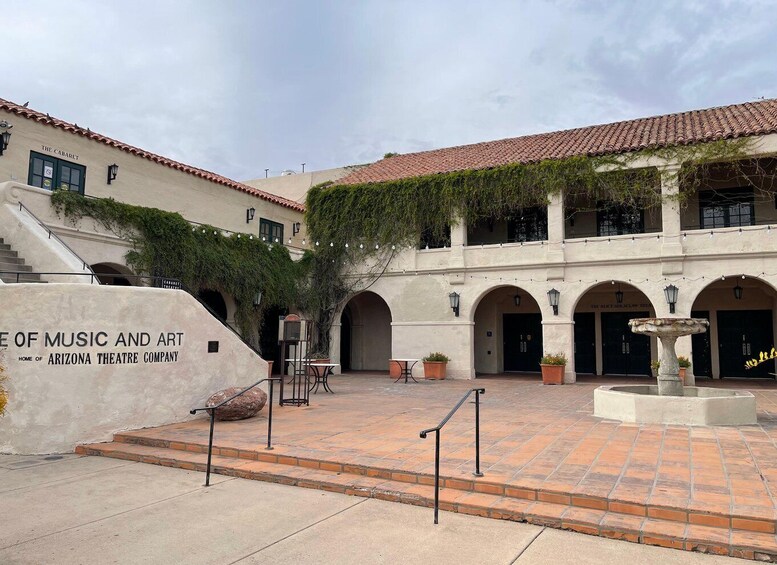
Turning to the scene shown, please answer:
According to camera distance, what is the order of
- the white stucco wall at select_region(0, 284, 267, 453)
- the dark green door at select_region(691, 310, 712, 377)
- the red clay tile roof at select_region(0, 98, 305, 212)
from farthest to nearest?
the dark green door at select_region(691, 310, 712, 377), the red clay tile roof at select_region(0, 98, 305, 212), the white stucco wall at select_region(0, 284, 267, 453)

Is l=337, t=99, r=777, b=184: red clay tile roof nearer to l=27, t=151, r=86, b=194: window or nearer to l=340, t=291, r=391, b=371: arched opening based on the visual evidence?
l=340, t=291, r=391, b=371: arched opening

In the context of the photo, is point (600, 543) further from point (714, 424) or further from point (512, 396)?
point (512, 396)

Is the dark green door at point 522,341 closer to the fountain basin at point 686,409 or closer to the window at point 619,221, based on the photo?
the window at point 619,221

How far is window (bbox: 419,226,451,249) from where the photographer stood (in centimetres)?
2142

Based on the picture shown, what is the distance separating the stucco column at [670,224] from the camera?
56.9ft

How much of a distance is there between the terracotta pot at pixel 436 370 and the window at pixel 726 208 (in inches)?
395

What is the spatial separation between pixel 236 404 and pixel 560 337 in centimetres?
1207

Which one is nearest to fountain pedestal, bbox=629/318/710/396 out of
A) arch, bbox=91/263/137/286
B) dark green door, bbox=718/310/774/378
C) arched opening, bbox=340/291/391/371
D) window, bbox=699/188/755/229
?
window, bbox=699/188/755/229

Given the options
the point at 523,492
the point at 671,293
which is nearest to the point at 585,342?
the point at 671,293

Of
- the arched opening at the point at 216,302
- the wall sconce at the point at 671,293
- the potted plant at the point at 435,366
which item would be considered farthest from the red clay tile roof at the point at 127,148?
the wall sconce at the point at 671,293

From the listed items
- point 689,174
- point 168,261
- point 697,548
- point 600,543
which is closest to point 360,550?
point 600,543

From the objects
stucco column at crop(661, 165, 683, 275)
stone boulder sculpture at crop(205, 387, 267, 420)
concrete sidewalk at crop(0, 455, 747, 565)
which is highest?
stucco column at crop(661, 165, 683, 275)

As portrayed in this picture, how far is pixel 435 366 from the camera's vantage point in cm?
1980

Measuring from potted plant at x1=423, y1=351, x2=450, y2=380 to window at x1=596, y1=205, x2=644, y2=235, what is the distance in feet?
24.1
